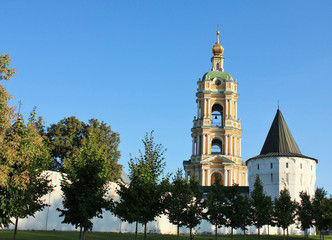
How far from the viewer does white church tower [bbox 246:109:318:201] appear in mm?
60525

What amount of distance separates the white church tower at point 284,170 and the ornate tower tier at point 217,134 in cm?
1467

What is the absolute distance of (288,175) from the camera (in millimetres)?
60656

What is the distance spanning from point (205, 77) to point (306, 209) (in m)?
41.1

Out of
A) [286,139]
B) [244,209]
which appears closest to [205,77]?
[286,139]

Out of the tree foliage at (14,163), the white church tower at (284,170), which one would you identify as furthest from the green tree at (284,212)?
the tree foliage at (14,163)

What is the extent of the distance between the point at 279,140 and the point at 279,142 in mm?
423

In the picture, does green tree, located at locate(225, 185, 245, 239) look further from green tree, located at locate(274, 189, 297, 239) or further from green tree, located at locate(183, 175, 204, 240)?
green tree, located at locate(274, 189, 297, 239)

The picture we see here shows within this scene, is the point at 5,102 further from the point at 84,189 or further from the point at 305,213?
the point at 305,213

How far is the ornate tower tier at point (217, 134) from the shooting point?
78375mm

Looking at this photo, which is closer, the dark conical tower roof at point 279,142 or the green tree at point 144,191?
the green tree at point 144,191

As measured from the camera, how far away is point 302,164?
201 ft

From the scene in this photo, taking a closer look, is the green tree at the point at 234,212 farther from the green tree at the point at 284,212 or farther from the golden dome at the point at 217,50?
the golden dome at the point at 217,50

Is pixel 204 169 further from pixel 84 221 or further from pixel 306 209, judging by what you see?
pixel 84 221

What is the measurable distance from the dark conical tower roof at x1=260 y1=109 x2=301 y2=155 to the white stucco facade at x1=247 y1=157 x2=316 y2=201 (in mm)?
2404
